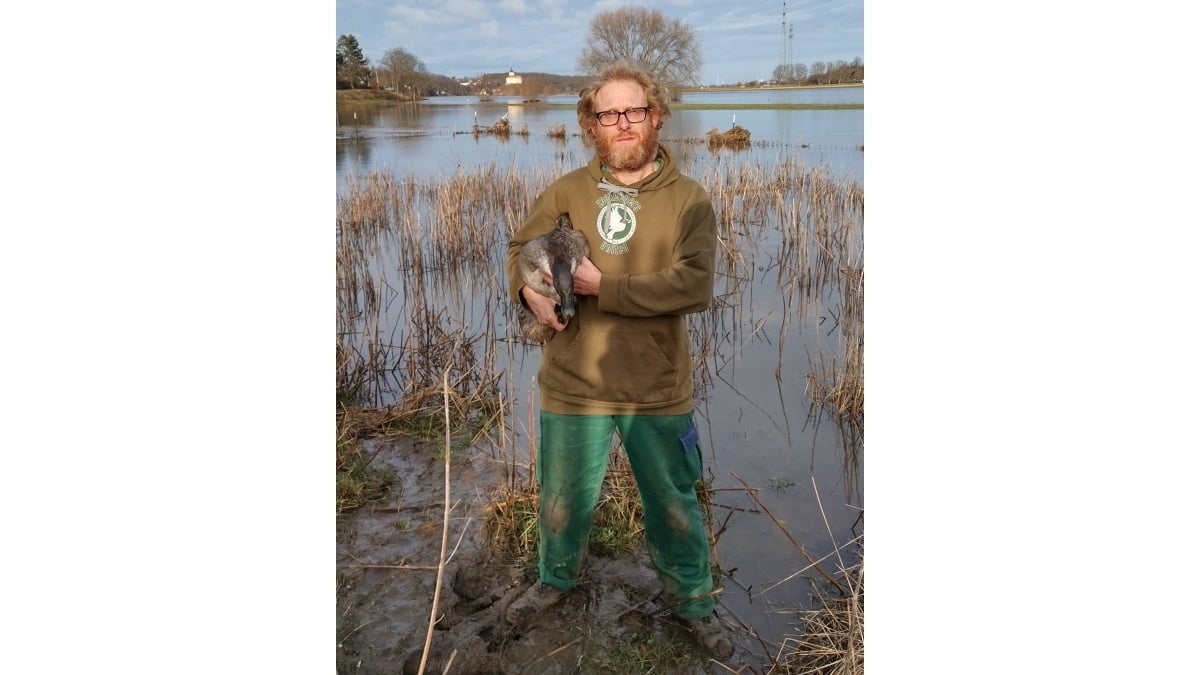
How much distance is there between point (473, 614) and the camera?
119 inches

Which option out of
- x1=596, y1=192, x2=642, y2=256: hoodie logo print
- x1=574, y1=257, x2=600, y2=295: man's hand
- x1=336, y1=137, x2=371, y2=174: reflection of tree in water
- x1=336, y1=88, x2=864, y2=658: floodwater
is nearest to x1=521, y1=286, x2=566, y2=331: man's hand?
x1=574, y1=257, x2=600, y2=295: man's hand

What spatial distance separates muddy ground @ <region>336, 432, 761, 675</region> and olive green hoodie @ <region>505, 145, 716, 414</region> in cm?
68

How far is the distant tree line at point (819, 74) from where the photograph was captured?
131 inches

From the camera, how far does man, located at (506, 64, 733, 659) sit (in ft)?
7.88

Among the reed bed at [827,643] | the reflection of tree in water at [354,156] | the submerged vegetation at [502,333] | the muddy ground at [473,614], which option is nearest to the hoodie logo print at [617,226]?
the submerged vegetation at [502,333]

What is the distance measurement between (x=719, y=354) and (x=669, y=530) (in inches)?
127

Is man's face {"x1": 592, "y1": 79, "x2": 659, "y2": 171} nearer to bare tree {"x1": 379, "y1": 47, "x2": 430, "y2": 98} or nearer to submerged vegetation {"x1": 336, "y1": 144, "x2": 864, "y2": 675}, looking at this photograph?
submerged vegetation {"x1": 336, "y1": 144, "x2": 864, "y2": 675}

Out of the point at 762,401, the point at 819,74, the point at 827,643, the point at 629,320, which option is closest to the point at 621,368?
the point at 629,320

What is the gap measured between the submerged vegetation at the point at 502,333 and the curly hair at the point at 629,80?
122 cm

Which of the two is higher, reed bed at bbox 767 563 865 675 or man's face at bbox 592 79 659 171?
man's face at bbox 592 79 659 171

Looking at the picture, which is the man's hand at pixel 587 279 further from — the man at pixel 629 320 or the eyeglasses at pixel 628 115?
the eyeglasses at pixel 628 115

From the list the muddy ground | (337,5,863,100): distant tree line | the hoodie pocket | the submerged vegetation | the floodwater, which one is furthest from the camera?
the submerged vegetation

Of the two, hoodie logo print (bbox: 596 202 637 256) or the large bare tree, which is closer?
hoodie logo print (bbox: 596 202 637 256)
